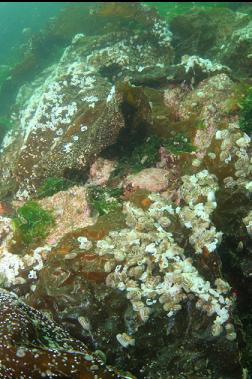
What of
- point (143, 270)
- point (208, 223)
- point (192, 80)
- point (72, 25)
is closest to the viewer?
point (143, 270)

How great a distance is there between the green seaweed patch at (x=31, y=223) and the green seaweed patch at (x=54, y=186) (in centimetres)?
56

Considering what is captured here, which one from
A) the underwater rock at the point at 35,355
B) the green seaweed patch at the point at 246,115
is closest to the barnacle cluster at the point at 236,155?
the green seaweed patch at the point at 246,115

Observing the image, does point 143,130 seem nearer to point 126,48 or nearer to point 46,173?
point 46,173

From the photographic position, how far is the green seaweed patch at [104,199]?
5473mm

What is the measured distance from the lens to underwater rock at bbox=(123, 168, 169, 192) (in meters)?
5.76

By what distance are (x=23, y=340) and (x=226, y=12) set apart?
42.0ft

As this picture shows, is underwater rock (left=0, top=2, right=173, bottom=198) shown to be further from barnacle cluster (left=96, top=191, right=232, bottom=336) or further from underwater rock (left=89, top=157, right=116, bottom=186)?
barnacle cluster (left=96, top=191, right=232, bottom=336)

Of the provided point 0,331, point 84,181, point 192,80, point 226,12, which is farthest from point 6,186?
point 226,12

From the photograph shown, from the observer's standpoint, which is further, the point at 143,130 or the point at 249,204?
the point at 143,130

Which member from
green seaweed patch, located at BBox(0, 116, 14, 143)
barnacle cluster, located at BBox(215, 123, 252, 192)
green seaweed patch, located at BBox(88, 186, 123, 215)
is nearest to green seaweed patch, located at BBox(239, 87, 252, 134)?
barnacle cluster, located at BBox(215, 123, 252, 192)

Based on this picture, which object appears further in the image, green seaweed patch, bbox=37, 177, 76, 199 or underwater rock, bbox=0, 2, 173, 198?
underwater rock, bbox=0, 2, 173, 198

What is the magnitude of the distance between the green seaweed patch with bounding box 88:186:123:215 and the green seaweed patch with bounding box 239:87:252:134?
208 cm

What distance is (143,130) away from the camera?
6664 mm

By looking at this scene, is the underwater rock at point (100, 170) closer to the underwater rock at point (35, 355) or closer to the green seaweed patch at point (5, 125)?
the underwater rock at point (35, 355)
